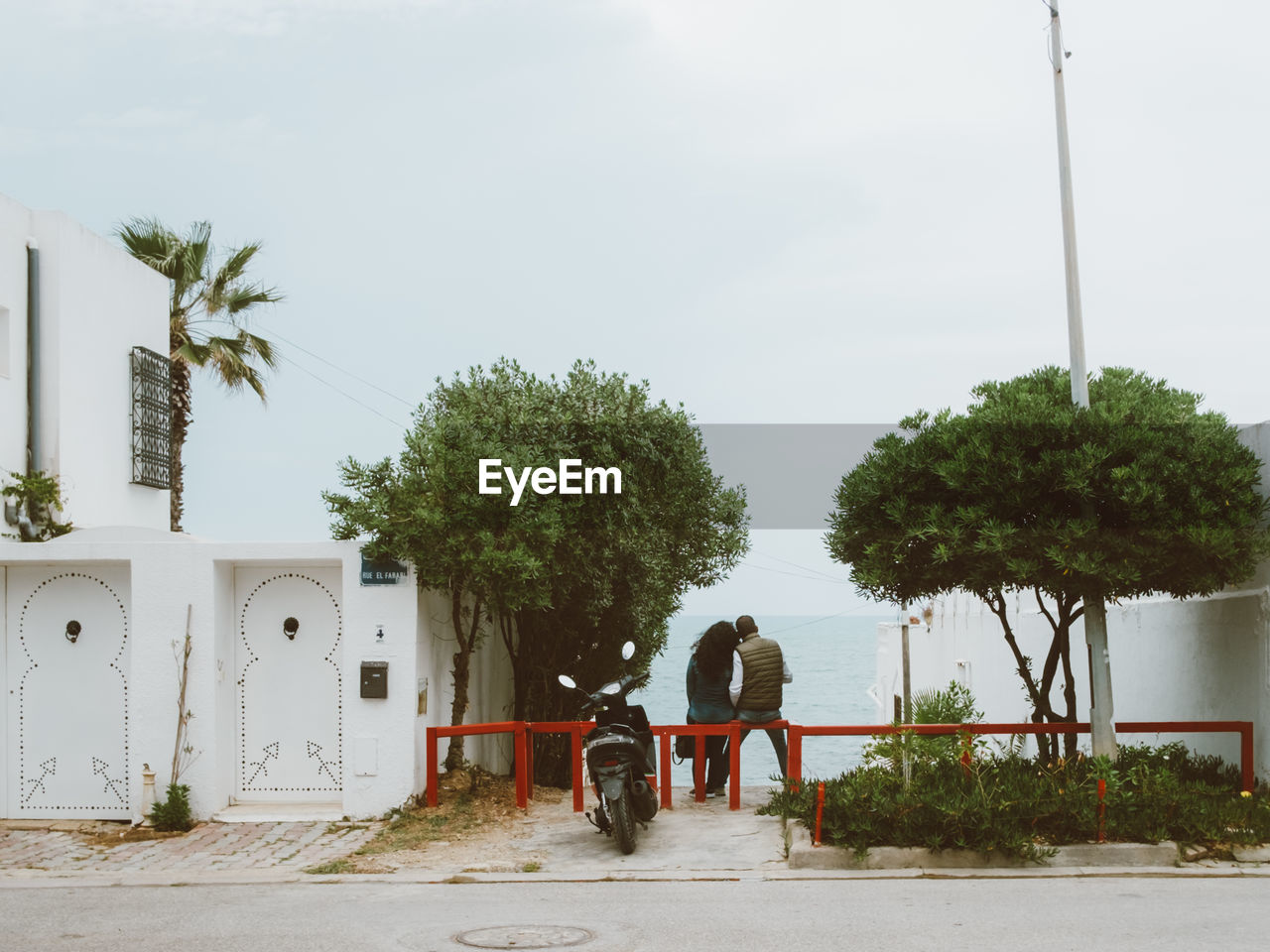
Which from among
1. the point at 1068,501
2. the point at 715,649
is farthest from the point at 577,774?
the point at 1068,501

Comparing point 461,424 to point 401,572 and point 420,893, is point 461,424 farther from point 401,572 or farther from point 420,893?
point 420,893

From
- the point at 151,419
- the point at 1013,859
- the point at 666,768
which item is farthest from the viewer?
the point at 151,419

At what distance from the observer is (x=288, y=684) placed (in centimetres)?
1223

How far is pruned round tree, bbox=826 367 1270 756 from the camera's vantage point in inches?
418

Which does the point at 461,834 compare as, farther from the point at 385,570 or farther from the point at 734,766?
the point at 734,766

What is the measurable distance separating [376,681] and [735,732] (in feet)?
10.4

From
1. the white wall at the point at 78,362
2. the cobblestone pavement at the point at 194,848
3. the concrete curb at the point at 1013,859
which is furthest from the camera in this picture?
the white wall at the point at 78,362

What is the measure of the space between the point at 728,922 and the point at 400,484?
5352 mm

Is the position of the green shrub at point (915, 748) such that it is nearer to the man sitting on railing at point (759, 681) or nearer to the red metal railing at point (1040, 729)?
the red metal railing at point (1040, 729)

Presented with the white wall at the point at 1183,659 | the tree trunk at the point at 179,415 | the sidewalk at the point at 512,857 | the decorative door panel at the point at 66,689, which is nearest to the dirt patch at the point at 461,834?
the sidewalk at the point at 512,857

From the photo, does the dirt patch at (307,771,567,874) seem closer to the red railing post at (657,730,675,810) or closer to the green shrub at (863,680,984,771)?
the red railing post at (657,730,675,810)

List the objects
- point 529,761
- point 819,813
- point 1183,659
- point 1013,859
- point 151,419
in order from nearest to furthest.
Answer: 1. point 1013,859
2. point 819,813
3. point 529,761
4. point 1183,659
5. point 151,419

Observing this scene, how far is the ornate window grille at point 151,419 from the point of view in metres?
17.0

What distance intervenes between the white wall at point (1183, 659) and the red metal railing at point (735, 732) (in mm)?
419
